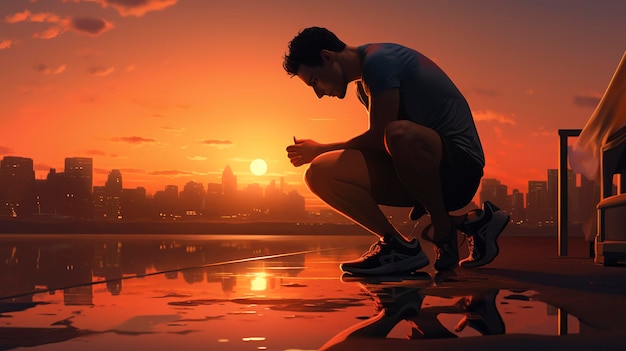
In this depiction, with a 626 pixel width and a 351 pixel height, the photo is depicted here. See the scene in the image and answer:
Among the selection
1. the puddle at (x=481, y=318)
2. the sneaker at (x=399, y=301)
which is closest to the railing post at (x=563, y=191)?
the sneaker at (x=399, y=301)

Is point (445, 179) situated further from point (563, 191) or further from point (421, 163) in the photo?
point (563, 191)

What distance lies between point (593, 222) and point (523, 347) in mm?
4195

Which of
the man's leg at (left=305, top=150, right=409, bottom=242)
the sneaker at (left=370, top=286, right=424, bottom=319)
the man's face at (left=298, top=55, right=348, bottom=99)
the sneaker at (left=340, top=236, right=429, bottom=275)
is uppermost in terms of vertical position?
the man's face at (left=298, top=55, right=348, bottom=99)

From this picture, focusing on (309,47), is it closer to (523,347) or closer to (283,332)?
(283,332)

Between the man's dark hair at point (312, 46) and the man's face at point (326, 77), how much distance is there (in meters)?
0.03

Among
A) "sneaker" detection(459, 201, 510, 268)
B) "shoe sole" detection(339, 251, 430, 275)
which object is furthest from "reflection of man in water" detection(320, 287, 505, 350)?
"sneaker" detection(459, 201, 510, 268)

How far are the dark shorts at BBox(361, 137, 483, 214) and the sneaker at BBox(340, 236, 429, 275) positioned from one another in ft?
1.11

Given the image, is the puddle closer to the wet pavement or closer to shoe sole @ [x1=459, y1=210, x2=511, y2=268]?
the wet pavement

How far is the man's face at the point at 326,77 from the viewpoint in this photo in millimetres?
3629

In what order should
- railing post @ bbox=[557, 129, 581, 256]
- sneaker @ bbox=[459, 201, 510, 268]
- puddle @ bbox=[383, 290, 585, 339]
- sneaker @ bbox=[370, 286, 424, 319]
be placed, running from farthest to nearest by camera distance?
1. railing post @ bbox=[557, 129, 581, 256]
2. sneaker @ bbox=[459, 201, 510, 268]
3. sneaker @ bbox=[370, 286, 424, 319]
4. puddle @ bbox=[383, 290, 585, 339]

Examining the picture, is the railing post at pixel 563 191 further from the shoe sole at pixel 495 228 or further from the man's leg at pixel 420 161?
the man's leg at pixel 420 161

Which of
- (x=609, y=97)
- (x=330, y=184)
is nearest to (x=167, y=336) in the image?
(x=330, y=184)

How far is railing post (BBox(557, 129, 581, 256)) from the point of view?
5.63 m

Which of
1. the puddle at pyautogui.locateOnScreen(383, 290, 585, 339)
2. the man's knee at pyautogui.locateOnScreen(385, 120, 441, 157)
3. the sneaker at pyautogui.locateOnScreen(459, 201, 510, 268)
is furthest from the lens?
the sneaker at pyautogui.locateOnScreen(459, 201, 510, 268)
